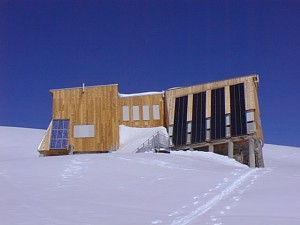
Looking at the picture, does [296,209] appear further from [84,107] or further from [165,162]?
[84,107]

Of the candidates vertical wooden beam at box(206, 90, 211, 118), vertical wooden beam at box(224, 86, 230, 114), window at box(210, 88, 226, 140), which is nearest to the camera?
window at box(210, 88, 226, 140)

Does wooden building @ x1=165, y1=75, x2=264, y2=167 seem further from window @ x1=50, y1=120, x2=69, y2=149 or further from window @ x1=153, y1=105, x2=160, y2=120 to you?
window @ x1=50, y1=120, x2=69, y2=149

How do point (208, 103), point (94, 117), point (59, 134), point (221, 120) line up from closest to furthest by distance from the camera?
point (221, 120), point (208, 103), point (59, 134), point (94, 117)

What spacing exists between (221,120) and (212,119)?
2.19 ft

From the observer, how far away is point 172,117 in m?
28.2

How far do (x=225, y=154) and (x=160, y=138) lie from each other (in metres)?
4.47

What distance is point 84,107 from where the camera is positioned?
29375mm

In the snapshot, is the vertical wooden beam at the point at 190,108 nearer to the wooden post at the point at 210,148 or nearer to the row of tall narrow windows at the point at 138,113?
the wooden post at the point at 210,148

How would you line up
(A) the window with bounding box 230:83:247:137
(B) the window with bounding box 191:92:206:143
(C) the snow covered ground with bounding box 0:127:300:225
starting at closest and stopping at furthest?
(C) the snow covered ground with bounding box 0:127:300:225 → (A) the window with bounding box 230:83:247:137 → (B) the window with bounding box 191:92:206:143

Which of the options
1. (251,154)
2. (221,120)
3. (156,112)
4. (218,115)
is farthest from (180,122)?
(251,154)

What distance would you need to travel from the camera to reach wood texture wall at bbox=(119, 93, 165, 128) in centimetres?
2950

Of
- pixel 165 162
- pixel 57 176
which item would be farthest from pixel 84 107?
pixel 57 176

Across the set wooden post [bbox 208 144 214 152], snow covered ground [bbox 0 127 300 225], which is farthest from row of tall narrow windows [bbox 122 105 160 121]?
snow covered ground [bbox 0 127 300 225]

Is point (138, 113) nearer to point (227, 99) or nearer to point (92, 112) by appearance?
point (92, 112)
